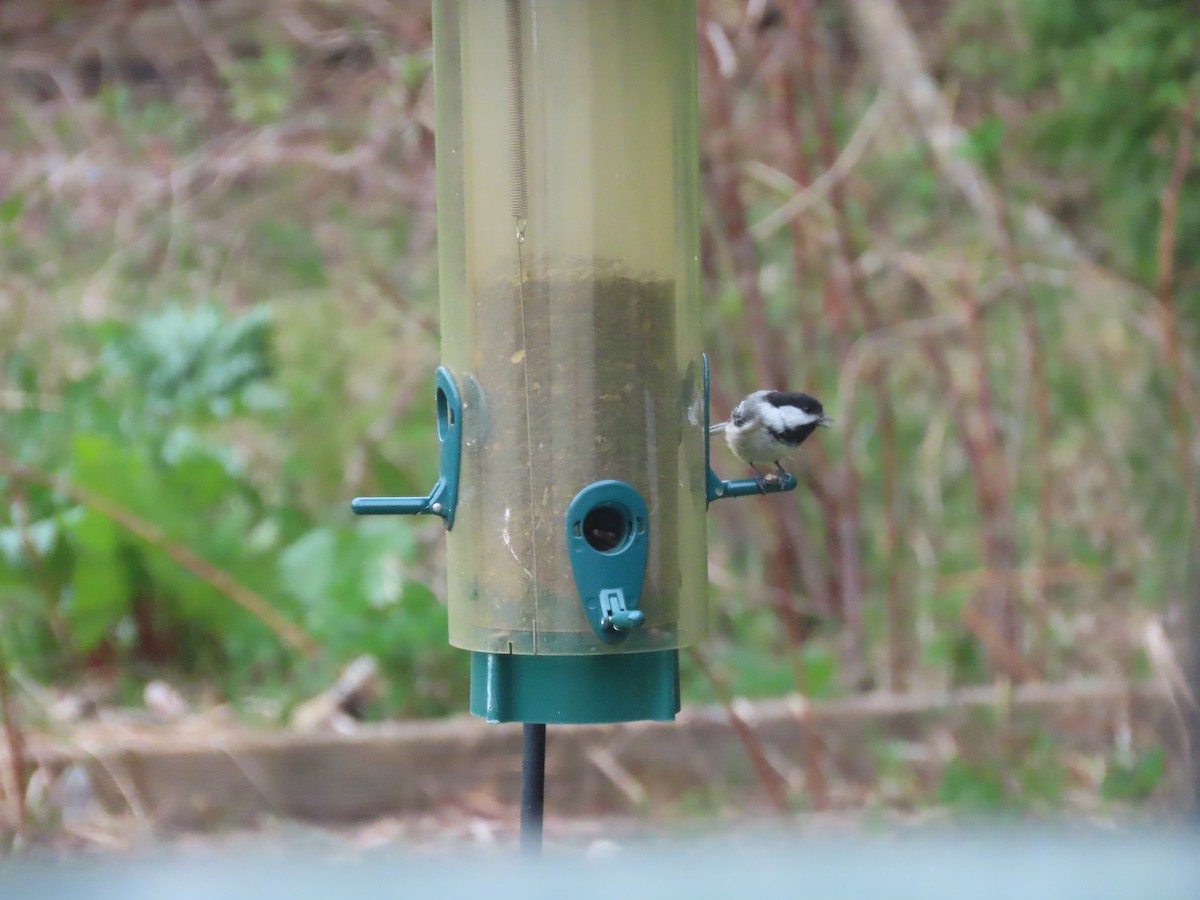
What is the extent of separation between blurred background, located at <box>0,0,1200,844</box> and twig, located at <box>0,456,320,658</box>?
0.07ft

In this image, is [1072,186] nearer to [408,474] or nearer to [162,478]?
[408,474]

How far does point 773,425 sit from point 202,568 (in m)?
2.45

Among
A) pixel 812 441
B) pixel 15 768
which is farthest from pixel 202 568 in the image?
pixel 812 441

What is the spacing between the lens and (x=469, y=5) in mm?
2980

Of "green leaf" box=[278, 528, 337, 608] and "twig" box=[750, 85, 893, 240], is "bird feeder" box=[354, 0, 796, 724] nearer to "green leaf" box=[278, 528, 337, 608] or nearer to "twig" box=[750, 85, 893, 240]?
"twig" box=[750, 85, 893, 240]

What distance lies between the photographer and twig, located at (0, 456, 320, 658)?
5.32 meters

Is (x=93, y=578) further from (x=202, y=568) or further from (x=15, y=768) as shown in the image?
(x=15, y=768)

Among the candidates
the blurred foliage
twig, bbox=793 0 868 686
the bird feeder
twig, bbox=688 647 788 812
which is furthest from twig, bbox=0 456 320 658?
the blurred foliage

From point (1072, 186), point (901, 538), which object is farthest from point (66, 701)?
point (1072, 186)

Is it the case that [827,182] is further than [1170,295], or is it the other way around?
[827,182]

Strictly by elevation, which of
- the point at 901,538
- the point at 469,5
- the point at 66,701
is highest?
the point at 469,5

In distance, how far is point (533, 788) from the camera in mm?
2777

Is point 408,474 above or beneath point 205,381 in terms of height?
beneath

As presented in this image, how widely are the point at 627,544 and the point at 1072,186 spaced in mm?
4192
